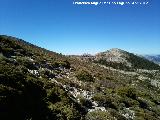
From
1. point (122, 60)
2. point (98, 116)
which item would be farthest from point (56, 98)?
point (122, 60)

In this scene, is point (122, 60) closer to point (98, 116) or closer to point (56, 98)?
point (56, 98)

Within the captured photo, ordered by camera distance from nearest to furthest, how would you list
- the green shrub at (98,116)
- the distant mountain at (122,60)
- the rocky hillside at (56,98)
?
the rocky hillside at (56,98)
the green shrub at (98,116)
the distant mountain at (122,60)

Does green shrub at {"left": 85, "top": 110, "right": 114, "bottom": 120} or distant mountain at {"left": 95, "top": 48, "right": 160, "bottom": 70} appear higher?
distant mountain at {"left": 95, "top": 48, "right": 160, "bottom": 70}

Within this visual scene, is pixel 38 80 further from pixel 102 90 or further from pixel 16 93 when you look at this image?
pixel 102 90

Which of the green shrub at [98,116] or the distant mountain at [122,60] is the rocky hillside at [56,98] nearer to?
A: the green shrub at [98,116]

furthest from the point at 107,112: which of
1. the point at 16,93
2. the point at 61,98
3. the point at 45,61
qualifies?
the point at 45,61

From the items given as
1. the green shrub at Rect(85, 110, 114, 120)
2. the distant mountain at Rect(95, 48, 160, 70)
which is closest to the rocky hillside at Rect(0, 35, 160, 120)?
the green shrub at Rect(85, 110, 114, 120)

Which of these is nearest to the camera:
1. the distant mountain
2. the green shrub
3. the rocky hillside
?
the rocky hillside

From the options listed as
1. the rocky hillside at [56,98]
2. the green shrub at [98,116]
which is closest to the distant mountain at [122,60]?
the rocky hillside at [56,98]

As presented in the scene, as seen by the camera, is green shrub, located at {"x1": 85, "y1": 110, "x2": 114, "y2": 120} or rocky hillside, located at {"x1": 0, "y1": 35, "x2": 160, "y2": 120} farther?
green shrub, located at {"x1": 85, "y1": 110, "x2": 114, "y2": 120}

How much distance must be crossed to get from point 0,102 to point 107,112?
857cm

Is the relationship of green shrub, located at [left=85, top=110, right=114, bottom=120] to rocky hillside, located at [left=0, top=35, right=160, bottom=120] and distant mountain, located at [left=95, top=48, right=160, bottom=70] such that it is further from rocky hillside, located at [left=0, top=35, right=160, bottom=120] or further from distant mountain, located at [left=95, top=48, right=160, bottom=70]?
distant mountain, located at [left=95, top=48, right=160, bottom=70]

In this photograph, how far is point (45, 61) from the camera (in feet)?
107

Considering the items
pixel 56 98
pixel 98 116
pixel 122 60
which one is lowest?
pixel 98 116
